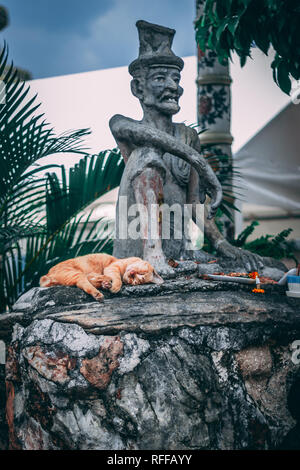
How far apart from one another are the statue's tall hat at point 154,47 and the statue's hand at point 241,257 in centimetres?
140

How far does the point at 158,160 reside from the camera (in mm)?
3627

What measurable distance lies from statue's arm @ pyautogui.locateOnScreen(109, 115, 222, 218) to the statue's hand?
35cm

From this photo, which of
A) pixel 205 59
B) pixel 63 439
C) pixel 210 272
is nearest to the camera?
pixel 63 439

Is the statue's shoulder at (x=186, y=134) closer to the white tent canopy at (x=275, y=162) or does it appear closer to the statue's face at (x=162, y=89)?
the statue's face at (x=162, y=89)

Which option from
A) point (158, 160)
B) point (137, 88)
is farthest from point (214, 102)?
point (158, 160)

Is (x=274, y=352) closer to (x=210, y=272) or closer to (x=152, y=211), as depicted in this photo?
(x=210, y=272)

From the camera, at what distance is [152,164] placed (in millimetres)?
3611

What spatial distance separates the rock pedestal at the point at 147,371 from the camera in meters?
2.80

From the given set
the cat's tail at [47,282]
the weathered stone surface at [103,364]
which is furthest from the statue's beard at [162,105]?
the weathered stone surface at [103,364]

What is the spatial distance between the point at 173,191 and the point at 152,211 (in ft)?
1.34

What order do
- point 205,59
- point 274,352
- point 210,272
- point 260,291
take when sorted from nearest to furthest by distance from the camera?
point 274,352
point 260,291
point 210,272
point 205,59

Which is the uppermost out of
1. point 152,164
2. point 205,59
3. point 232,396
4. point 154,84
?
point 205,59

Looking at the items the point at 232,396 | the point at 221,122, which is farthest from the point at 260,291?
the point at 221,122
